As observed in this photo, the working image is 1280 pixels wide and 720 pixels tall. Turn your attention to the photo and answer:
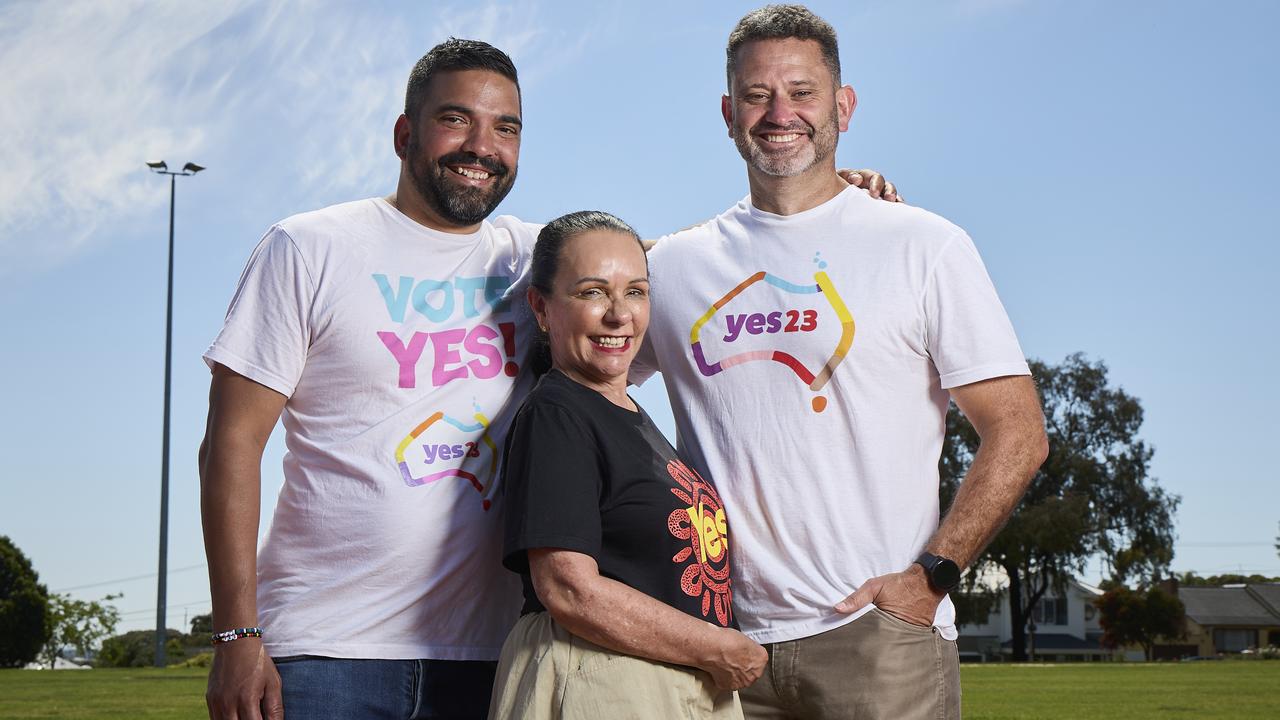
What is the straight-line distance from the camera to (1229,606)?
292ft

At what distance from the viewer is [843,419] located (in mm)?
3781

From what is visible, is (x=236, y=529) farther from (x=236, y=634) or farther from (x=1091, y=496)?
(x=1091, y=496)

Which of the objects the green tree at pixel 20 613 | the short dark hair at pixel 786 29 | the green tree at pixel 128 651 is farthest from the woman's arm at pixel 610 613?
the green tree at pixel 20 613

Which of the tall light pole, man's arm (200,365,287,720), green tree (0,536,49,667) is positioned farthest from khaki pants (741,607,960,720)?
green tree (0,536,49,667)

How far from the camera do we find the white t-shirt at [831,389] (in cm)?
371

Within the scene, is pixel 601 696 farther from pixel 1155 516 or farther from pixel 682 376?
pixel 1155 516

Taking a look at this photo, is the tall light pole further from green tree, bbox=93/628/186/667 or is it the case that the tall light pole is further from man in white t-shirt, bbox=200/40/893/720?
man in white t-shirt, bbox=200/40/893/720

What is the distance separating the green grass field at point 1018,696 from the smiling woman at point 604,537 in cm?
1288

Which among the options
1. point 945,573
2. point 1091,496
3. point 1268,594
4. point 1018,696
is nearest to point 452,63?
point 945,573

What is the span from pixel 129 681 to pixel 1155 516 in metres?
40.0

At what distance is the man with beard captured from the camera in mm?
3549

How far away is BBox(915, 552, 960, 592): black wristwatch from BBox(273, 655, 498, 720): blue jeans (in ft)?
4.54

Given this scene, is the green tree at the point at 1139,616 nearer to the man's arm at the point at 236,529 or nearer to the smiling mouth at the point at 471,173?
the smiling mouth at the point at 471,173

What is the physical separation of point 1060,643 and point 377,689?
299 ft
